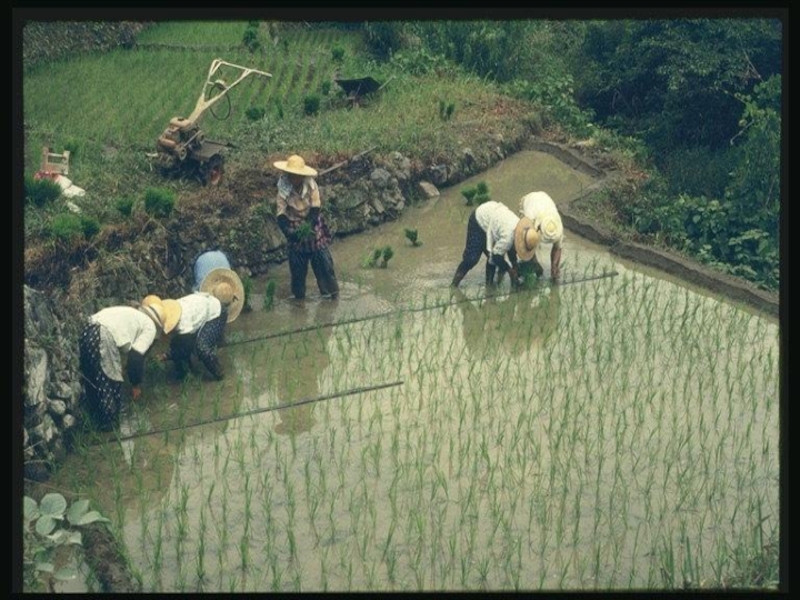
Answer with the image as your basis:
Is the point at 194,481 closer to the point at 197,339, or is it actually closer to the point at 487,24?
the point at 197,339

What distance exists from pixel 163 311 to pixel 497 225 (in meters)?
3.09

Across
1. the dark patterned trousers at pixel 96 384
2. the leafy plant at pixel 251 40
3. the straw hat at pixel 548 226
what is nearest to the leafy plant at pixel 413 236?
the straw hat at pixel 548 226

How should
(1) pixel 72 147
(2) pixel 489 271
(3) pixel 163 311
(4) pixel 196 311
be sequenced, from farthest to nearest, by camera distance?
(1) pixel 72 147, (2) pixel 489 271, (4) pixel 196 311, (3) pixel 163 311

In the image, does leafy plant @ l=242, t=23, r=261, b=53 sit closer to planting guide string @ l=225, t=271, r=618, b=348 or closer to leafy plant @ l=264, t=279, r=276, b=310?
leafy plant @ l=264, t=279, r=276, b=310

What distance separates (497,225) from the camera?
1202 centimetres

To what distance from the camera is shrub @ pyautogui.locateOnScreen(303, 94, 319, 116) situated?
1516cm

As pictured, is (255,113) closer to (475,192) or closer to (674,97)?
(475,192)

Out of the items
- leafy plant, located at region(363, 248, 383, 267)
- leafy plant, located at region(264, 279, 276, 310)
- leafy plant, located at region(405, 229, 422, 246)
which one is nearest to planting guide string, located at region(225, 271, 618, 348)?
leafy plant, located at region(264, 279, 276, 310)

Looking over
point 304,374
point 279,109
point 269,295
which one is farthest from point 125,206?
point 279,109

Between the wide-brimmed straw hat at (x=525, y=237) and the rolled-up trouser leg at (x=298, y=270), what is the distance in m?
1.66

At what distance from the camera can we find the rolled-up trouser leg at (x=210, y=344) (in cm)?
1037

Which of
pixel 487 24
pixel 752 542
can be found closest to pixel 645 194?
pixel 487 24

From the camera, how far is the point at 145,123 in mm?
14781

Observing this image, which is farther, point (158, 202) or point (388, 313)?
point (388, 313)
